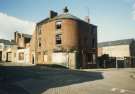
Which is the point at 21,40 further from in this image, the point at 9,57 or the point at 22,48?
the point at 9,57

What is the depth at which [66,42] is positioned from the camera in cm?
3888

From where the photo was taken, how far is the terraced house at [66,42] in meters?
38.0

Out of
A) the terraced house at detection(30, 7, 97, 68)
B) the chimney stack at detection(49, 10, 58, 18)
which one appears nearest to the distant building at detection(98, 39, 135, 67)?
the terraced house at detection(30, 7, 97, 68)

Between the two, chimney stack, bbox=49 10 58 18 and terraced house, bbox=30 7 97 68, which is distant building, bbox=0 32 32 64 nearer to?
terraced house, bbox=30 7 97 68

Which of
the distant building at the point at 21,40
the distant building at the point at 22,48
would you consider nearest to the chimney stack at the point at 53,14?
the distant building at the point at 22,48

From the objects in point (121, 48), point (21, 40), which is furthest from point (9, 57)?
point (121, 48)

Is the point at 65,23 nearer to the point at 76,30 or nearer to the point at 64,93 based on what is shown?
the point at 76,30

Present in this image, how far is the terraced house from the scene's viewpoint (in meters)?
38.0

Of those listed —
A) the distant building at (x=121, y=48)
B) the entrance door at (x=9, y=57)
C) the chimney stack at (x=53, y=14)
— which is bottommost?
the entrance door at (x=9, y=57)

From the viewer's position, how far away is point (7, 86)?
44.7 feet

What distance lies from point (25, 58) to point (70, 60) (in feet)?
53.0

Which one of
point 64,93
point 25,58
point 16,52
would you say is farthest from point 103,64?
point 64,93

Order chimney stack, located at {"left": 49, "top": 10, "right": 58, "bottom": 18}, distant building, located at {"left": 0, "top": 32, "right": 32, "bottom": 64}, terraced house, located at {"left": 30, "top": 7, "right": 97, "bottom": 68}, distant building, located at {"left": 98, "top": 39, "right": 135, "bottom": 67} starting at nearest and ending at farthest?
terraced house, located at {"left": 30, "top": 7, "right": 97, "bottom": 68} → chimney stack, located at {"left": 49, "top": 10, "right": 58, "bottom": 18} → distant building, located at {"left": 0, "top": 32, "right": 32, "bottom": 64} → distant building, located at {"left": 98, "top": 39, "right": 135, "bottom": 67}

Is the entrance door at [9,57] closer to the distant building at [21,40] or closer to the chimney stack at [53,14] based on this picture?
the distant building at [21,40]
